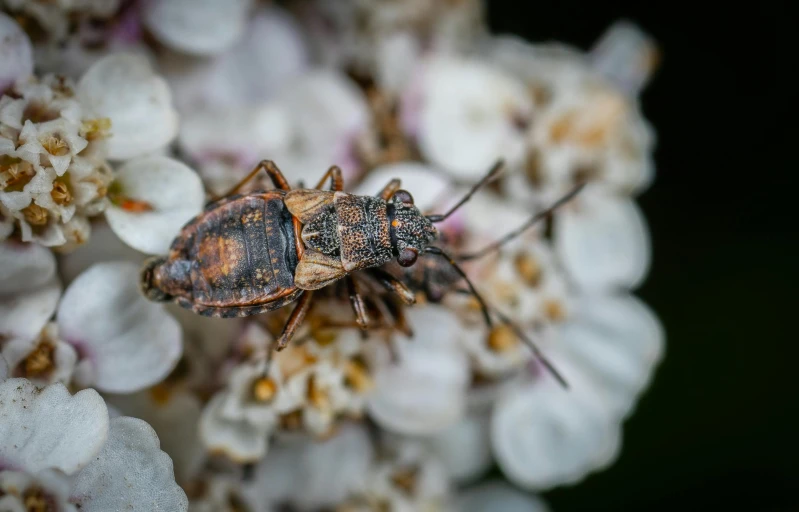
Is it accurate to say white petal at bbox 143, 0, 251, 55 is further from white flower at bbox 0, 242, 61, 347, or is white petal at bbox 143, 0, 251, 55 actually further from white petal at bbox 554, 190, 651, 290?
white petal at bbox 554, 190, 651, 290

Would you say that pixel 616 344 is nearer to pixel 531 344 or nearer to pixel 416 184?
pixel 531 344

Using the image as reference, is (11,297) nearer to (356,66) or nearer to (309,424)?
(309,424)

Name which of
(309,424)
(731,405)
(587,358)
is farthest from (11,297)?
(731,405)

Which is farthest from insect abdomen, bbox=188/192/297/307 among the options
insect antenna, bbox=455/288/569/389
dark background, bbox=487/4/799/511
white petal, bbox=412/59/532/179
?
dark background, bbox=487/4/799/511

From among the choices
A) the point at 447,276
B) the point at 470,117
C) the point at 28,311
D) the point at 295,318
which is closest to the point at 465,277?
the point at 447,276

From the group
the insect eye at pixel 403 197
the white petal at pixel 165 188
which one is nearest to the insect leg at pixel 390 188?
the insect eye at pixel 403 197

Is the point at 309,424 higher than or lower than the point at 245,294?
lower

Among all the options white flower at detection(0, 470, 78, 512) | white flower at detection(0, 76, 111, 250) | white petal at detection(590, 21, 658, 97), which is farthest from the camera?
white petal at detection(590, 21, 658, 97)
